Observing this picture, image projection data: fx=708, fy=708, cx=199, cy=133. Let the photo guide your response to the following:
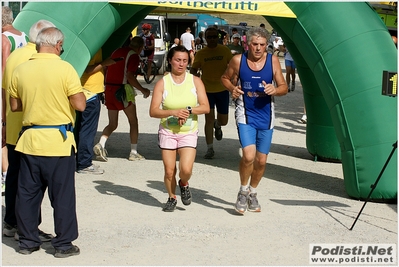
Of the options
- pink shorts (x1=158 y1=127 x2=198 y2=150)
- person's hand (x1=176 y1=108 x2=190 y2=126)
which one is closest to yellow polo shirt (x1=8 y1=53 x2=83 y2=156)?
person's hand (x1=176 y1=108 x2=190 y2=126)

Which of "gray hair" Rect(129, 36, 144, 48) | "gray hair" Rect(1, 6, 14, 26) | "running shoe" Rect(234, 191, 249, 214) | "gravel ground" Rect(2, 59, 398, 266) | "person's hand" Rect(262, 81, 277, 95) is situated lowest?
"gravel ground" Rect(2, 59, 398, 266)

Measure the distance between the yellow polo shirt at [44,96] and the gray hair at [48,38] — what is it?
0.29ft

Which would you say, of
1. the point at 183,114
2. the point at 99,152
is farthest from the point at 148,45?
the point at 183,114

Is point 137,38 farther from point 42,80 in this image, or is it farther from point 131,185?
point 42,80

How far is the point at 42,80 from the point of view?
547cm

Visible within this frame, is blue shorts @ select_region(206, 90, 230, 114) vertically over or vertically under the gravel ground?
over

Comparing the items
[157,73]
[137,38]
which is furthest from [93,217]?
[157,73]

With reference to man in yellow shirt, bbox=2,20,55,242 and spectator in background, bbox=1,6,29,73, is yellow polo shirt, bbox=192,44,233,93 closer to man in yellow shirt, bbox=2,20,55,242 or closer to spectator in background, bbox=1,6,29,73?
spectator in background, bbox=1,6,29,73

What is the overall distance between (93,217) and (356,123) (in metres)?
2.90

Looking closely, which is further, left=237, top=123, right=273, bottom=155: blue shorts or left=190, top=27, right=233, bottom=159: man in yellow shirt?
left=190, top=27, right=233, bottom=159: man in yellow shirt

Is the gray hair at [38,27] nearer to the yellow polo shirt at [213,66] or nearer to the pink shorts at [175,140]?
the pink shorts at [175,140]

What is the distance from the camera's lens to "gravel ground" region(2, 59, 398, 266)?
19.0 feet

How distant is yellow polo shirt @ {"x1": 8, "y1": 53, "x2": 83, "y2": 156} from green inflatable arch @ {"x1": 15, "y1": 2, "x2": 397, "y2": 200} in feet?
7.62

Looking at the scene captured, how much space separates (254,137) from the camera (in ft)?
23.3
